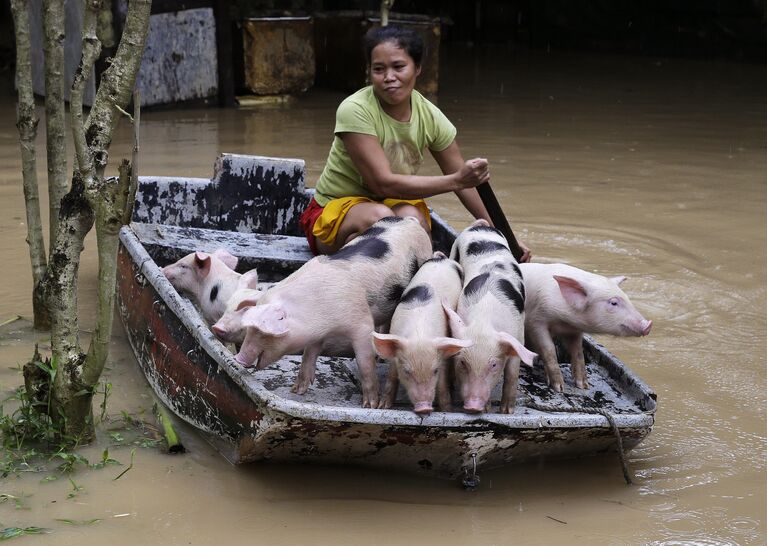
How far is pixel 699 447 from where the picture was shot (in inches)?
155

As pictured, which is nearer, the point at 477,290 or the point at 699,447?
the point at 477,290

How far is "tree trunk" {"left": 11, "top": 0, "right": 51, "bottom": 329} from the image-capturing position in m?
4.61

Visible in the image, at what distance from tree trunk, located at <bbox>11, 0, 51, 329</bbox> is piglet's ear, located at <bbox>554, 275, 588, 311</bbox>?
240 centimetres

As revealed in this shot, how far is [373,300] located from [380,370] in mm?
282

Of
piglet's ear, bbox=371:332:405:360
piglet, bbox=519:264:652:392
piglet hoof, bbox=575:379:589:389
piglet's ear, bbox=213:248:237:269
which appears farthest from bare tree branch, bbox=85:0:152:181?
piglet hoof, bbox=575:379:589:389

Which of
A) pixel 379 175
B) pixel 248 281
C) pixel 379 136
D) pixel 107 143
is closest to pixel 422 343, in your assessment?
pixel 248 281

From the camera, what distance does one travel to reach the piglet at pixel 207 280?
431 centimetres

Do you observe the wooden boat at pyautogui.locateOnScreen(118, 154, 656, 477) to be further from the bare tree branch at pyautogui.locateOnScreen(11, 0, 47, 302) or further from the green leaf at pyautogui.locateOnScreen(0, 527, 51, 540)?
the green leaf at pyautogui.locateOnScreen(0, 527, 51, 540)

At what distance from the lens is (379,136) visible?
4.75 meters

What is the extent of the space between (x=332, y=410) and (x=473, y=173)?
146 cm

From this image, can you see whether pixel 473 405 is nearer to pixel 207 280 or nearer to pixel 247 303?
pixel 247 303

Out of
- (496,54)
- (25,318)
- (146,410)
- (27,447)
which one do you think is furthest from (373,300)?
(496,54)

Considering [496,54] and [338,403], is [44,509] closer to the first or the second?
[338,403]

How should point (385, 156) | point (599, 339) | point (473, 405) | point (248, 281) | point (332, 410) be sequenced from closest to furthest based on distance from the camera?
point (332, 410) → point (473, 405) → point (248, 281) → point (385, 156) → point (599, 339)
